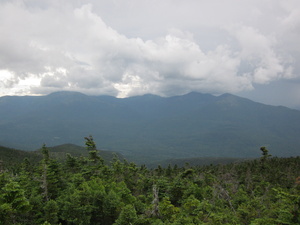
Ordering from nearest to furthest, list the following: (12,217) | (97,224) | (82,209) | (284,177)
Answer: (12,217), (82,209), (97,224), (284,177)

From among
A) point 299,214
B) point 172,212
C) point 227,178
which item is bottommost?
point 227,178

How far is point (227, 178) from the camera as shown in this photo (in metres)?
58.8

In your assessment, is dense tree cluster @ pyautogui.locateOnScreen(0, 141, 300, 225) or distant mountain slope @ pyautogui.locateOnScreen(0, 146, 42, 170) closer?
dense tree cluster @ pyautogui.locateOnScreen(0, 141, 300, 225)

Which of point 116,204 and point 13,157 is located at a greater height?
point 116,204

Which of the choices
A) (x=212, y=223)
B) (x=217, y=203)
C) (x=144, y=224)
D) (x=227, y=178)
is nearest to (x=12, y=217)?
(x=144, y=224)

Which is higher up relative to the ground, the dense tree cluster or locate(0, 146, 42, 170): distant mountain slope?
the dense tree cluster

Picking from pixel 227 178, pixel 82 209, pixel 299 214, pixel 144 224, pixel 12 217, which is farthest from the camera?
pixel 227 178

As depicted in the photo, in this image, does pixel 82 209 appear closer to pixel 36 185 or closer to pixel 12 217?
pixel 12 217

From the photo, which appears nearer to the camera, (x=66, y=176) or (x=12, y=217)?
(x=12, y=217)

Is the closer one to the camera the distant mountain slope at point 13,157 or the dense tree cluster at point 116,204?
the dense tree cluster at point 116,204

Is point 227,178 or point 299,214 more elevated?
point 299,214

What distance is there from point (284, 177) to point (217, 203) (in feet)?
114

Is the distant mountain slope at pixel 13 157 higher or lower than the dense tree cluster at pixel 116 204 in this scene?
lower

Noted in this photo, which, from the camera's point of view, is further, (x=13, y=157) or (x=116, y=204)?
(x=13, y=157)
